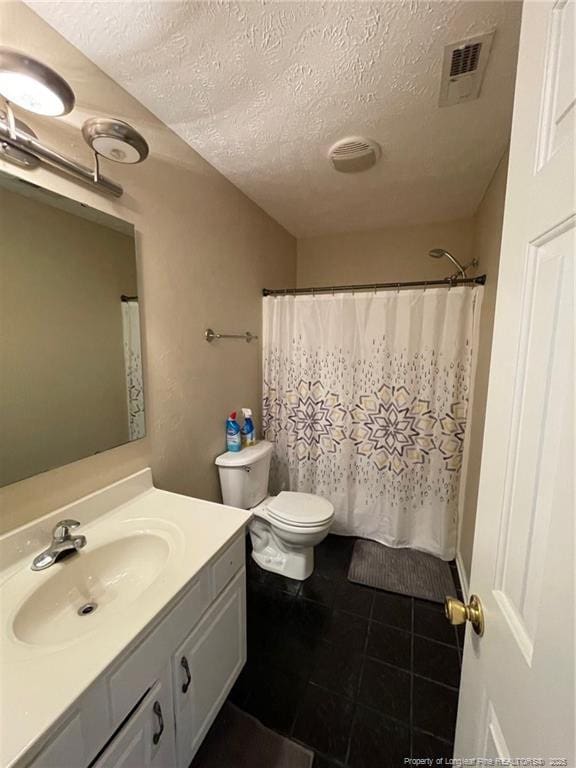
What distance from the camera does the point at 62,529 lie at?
94 cm

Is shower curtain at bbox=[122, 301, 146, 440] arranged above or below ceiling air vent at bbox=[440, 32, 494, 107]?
below

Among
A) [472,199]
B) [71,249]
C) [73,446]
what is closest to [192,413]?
[73,446]

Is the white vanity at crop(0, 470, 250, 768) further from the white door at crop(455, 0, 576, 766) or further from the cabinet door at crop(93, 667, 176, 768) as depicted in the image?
the white door at crop(455, 0, 576, 766)

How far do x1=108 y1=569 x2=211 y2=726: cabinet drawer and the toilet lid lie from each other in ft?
2.45

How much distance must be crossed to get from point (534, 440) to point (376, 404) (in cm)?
159

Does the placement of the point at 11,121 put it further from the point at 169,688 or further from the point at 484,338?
the point at 484,338

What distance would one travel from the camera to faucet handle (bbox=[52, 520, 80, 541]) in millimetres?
931

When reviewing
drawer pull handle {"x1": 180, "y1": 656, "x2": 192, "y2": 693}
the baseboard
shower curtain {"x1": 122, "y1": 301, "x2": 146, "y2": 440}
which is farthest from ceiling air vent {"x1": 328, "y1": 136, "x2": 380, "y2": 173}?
the baseboard

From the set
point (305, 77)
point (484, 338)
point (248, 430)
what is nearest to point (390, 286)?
point (484, 338)

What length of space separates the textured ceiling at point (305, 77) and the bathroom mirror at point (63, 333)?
0.52 m

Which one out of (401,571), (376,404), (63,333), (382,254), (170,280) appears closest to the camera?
(63,333)

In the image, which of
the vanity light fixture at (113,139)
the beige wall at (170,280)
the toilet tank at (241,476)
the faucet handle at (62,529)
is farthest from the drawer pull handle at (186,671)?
the vanity light fixture at (113,139)

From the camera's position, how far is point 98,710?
646mm

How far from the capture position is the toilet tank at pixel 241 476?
1751 mm
